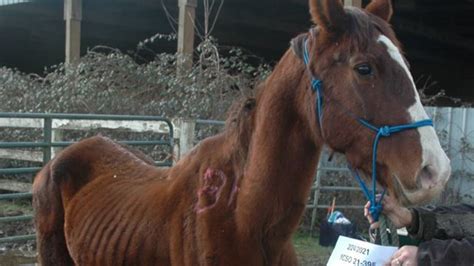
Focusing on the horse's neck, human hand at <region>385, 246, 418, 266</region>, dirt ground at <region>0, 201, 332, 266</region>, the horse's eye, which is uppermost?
the horse's eye

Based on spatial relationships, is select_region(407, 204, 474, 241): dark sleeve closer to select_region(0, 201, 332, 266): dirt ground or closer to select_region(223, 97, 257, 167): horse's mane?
select_region(223, 97, 257, 167): horse's mane

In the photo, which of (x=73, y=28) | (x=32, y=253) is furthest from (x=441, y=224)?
(x=73, y=28)

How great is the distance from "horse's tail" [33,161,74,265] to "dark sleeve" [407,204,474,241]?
7.78ft

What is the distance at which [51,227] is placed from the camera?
4.00 m

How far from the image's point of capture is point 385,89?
7.55 feet

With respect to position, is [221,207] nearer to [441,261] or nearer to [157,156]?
[441,261]

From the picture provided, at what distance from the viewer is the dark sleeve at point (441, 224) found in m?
2.52

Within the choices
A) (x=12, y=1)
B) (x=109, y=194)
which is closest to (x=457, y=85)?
(x=12, y=1)

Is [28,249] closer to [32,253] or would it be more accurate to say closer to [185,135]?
[32,253]

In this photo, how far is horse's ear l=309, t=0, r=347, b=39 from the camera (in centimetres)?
241

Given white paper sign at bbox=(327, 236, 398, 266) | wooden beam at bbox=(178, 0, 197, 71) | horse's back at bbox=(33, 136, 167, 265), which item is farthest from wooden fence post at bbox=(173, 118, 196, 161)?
white paper sign at bbox=(327, 236, 398, 266)

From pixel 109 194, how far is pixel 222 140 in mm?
1071

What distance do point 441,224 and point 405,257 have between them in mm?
340

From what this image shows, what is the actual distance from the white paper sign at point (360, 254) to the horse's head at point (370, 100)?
28 centimetres
